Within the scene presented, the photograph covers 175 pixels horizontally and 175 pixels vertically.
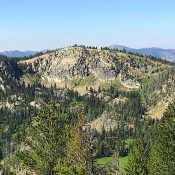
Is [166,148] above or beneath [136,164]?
above

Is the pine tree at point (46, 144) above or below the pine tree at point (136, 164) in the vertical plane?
above

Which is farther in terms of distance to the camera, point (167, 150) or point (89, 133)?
point (167, 150)

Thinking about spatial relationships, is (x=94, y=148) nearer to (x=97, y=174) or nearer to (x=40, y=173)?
(x=97, y=174)

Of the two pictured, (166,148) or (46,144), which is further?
(166,148)

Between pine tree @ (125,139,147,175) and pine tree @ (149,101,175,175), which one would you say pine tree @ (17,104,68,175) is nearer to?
pine tree @ (125,139,147,175)

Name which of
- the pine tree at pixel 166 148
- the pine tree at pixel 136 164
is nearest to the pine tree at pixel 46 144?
the pine tree at pixel 136 164

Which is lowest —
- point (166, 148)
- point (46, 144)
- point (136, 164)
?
point (136, 164)

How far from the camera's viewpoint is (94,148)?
53.7m

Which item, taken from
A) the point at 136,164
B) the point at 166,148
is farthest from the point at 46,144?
the point at 166,148

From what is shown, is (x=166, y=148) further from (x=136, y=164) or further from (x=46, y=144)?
(x=46, y=144)

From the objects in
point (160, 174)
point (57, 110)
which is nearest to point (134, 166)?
point (160, 174)

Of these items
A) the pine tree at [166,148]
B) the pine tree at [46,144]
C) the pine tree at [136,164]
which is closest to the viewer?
the pine tree at [46,144]

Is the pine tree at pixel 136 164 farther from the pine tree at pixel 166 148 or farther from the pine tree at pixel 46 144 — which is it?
the pine tree at pixel 46 144

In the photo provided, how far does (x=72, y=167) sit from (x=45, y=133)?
7922mm
